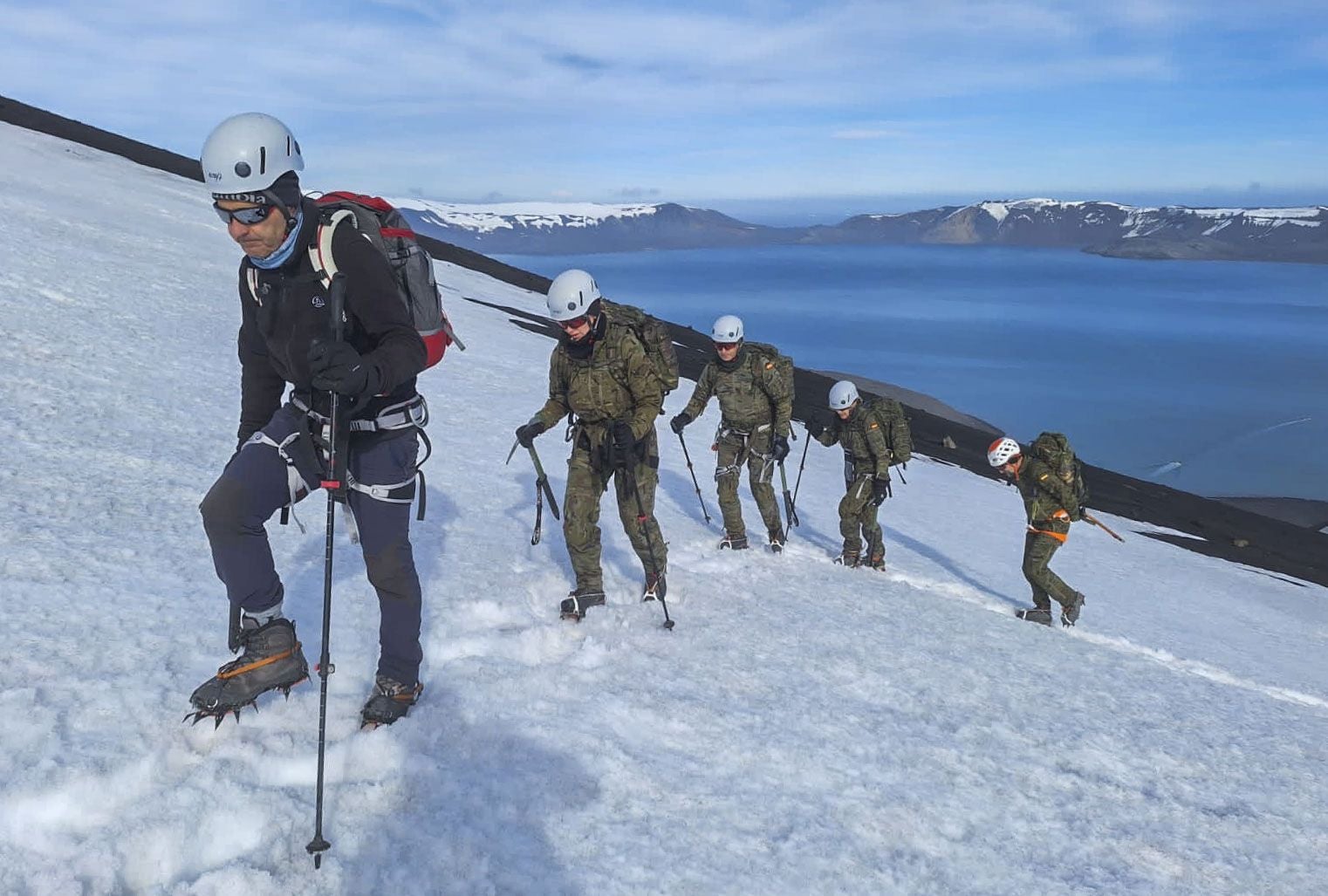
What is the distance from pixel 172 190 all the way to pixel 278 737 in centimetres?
4666

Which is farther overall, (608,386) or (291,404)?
(608,386)

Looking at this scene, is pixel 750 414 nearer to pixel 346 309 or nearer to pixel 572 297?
pixel 572 297

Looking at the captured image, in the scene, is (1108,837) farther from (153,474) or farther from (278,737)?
(153,474)

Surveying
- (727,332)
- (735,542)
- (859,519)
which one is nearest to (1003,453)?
(859,519)

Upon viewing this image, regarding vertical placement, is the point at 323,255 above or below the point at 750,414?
above

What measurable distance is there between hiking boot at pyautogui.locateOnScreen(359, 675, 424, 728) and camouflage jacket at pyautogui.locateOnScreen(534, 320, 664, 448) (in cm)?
275

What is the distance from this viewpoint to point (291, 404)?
4.23 meters

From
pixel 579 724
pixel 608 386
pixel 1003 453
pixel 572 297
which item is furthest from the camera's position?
pixel 1003 453

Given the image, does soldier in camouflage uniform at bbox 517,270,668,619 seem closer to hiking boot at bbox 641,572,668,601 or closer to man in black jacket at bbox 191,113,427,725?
hiking boot at bbox 641,572,668,601

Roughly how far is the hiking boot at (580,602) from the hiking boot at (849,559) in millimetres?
4732

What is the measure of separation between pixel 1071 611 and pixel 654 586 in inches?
242

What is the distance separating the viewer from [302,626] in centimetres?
565

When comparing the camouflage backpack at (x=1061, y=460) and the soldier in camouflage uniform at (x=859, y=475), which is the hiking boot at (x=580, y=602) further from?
the camouflage backpack at (x=1061, y=460)

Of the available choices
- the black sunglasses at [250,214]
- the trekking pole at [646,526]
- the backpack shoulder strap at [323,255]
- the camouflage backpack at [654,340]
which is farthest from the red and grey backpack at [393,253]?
A: the trekking pole at [646,526]
